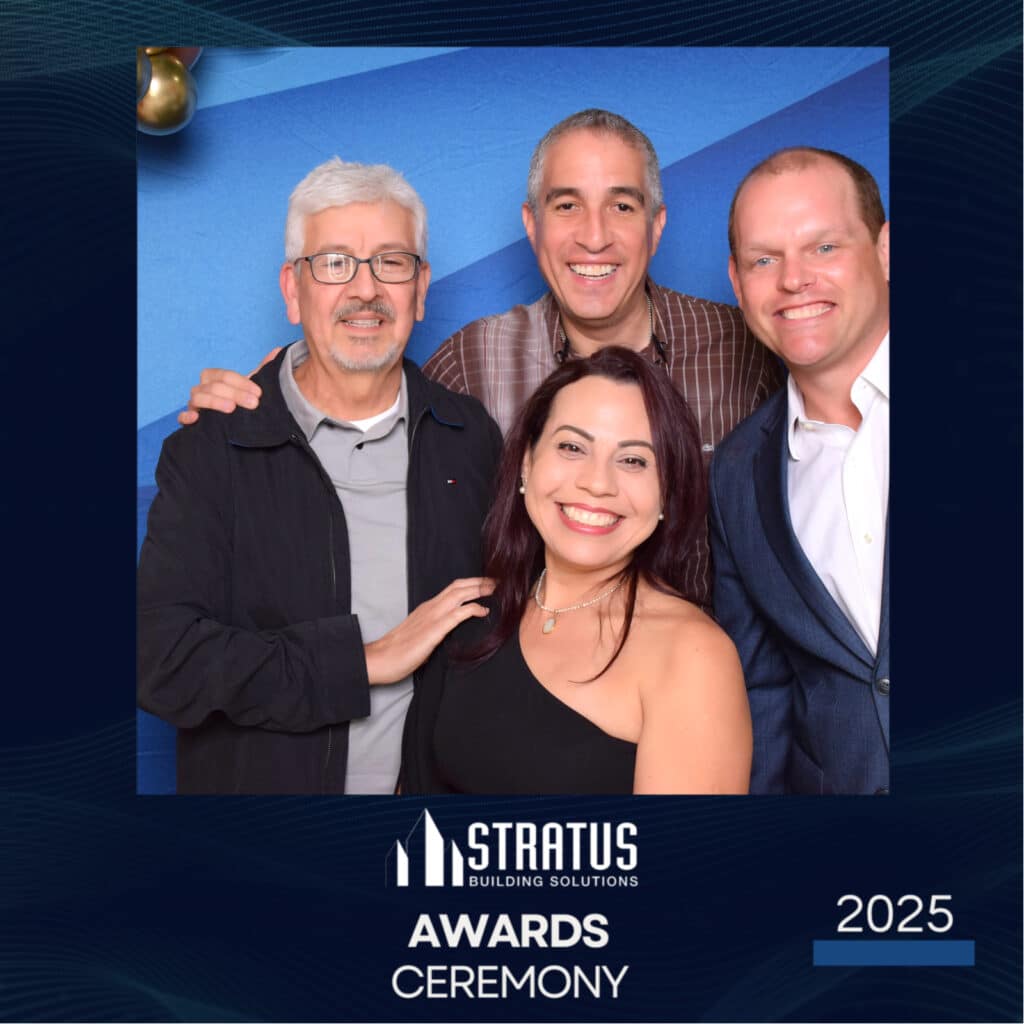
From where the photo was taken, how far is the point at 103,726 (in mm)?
4129

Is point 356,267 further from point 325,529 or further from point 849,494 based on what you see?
point 849,494

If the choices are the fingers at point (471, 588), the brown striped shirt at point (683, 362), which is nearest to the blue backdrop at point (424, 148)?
the brown striped shirt at point (683, 362)

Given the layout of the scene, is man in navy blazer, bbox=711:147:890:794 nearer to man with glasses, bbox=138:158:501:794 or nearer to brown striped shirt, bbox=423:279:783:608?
brown striped shirt, bbox=423:279:783:608

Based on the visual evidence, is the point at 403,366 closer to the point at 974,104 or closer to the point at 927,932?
the point at 974,104

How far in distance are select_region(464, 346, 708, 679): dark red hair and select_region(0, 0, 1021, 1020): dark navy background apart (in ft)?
2.43

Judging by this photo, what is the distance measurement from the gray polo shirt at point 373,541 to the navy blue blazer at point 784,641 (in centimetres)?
112

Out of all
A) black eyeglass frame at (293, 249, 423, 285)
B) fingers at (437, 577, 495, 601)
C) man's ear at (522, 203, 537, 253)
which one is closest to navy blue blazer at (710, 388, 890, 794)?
fingers at (437, 577, 495, 601)

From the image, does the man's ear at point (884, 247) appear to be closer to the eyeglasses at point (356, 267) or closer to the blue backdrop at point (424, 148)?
the blue backdrop at point (424, 148)

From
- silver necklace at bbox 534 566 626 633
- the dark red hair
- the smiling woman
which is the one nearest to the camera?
the smiling woman

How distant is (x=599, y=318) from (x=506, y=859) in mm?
1904

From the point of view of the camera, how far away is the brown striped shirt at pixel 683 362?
4.19 meters

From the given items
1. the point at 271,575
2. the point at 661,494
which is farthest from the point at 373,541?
the point at 661,494

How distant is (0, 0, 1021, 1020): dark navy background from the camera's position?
13.0 ft

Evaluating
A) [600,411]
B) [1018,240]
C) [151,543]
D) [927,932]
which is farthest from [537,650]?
[1018,240]
